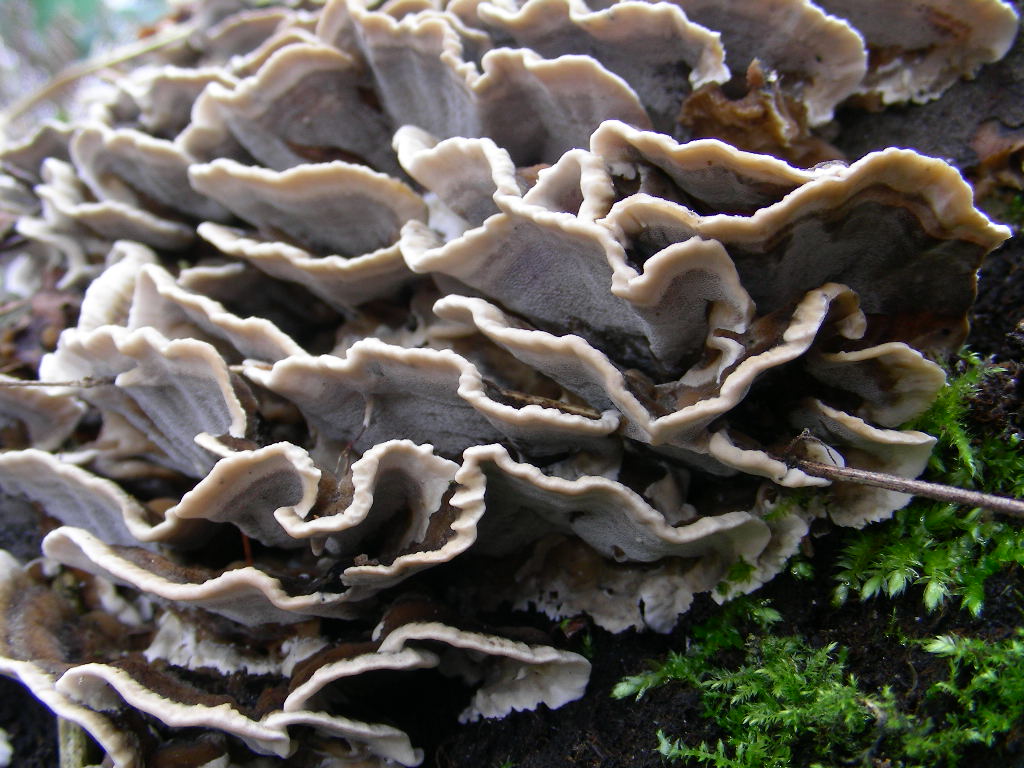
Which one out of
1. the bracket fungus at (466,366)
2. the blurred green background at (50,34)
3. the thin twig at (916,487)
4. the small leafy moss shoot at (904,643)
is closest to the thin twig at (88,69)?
the blurred green background at (50,34)

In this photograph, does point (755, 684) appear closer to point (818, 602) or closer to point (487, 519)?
point (818, 602)

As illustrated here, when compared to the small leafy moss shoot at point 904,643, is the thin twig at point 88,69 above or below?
below

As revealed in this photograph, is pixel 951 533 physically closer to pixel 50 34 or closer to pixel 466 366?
pixel 466 366

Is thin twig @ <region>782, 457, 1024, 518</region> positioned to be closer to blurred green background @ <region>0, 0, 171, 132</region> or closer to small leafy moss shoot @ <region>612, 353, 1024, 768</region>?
small leafy moss shoot @ <region>612, 353, 1024, 768</region>

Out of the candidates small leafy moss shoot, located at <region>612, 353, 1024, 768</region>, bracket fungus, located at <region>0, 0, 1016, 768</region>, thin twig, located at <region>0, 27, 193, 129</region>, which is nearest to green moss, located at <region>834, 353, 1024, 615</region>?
small leafy moss shoot, located at <region>612, 353, 1024, 768</region>

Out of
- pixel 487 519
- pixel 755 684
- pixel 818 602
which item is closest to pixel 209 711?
pixel 487 519

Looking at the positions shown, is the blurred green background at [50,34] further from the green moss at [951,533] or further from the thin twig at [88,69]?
the green moss at [951,533]
